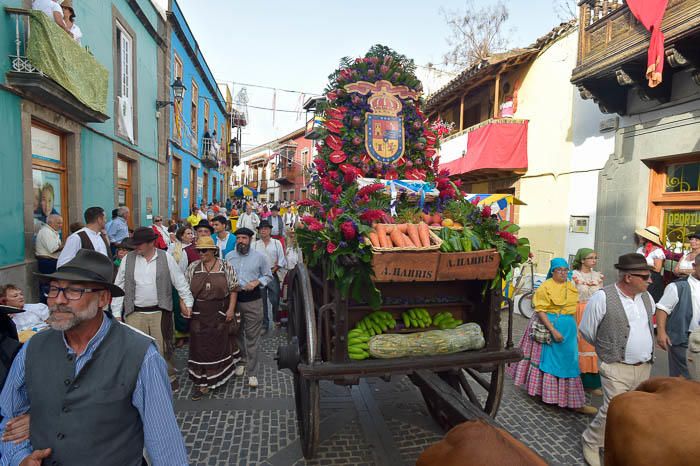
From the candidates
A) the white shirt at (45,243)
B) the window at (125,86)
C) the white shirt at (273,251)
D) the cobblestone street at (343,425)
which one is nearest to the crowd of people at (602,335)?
the cobblestone street at (343,425)

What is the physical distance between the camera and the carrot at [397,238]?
9.37 ft

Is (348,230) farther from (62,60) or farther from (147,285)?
(62,60)

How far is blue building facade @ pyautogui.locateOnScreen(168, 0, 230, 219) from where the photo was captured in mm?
14125

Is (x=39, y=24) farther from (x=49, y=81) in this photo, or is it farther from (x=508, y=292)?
(x=508, y=292)

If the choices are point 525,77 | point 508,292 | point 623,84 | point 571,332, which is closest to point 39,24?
point 571,332

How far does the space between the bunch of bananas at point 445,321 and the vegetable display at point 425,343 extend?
0.16m

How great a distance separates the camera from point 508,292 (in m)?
8.44

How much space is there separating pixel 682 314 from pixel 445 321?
8.40 feet

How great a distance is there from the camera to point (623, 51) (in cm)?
740

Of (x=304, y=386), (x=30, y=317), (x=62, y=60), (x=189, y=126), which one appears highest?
(x=189, y=126)

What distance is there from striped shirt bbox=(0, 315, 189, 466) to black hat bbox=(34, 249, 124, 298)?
0.81 feet

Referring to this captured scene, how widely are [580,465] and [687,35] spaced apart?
21.8 ft

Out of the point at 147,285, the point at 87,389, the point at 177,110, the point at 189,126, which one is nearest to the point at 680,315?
the point at 87,389

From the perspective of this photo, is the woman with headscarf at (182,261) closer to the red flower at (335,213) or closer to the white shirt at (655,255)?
the red flower at (335,213)
